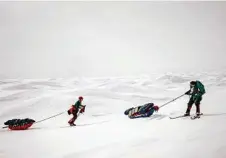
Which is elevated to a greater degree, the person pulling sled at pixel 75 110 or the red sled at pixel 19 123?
the person pulling sled at pixel 75 110

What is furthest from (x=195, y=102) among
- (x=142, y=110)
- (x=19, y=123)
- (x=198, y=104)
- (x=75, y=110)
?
(x=19, y=123)

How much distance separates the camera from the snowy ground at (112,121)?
7.16 ft

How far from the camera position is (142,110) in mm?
2367

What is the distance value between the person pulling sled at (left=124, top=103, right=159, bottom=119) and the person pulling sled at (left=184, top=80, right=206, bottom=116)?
0.96 feet

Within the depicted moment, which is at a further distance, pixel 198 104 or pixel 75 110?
pixel 198 104

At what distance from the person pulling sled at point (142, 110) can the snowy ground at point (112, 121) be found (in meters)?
0.04

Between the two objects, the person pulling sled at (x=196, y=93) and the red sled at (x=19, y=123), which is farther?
the person pulling sled at (x=196, y=93)

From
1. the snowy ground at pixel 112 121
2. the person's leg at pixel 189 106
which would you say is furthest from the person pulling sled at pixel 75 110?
the person's leg at pixel 189 106

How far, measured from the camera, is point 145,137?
7.61 ft

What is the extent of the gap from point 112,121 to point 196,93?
780mm

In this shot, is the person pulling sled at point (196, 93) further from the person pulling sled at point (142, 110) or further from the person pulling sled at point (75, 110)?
the person pulling sled at point (75, 110)

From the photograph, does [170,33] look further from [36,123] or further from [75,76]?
[36,123]

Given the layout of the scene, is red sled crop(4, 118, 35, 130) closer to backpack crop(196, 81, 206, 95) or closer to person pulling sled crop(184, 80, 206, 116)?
person pulling sled crop(184, 80, 206, 116)

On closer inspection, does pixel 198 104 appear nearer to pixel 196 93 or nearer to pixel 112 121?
pixel 196 93
